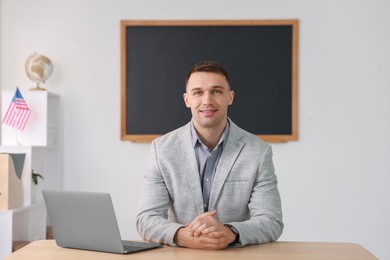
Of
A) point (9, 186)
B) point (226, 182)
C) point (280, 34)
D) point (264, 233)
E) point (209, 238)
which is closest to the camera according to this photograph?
point (209, 238)

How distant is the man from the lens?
2492 mm

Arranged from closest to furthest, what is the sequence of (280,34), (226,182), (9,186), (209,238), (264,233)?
(209,238), (264,233), (226,182), (9,186), (280,34)

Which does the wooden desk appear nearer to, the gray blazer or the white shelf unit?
the gray blazer

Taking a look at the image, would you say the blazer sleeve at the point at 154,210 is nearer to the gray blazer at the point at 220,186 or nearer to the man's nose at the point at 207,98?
the gray blazer at the point at 220,186

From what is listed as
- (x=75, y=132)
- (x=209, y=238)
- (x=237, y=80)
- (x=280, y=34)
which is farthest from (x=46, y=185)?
(x=209, y=238)

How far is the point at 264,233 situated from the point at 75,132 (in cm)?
255

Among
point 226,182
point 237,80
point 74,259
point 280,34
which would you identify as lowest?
point 74,259

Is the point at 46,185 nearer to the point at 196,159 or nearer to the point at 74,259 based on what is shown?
the point at 196,159

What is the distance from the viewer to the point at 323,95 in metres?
4.45

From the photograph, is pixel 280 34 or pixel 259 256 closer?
pixel 259 256

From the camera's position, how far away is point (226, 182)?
2.51 m

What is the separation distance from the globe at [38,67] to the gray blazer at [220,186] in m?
2.01

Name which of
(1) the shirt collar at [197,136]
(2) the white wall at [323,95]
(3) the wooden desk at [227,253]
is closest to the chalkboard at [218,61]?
(2) the white wall at [323,95]

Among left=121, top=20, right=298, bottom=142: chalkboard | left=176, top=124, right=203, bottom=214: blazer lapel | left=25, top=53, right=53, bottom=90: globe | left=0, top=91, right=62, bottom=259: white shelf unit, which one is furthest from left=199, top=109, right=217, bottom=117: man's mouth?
left=25, top=53, right=53, bottom=90: globe
